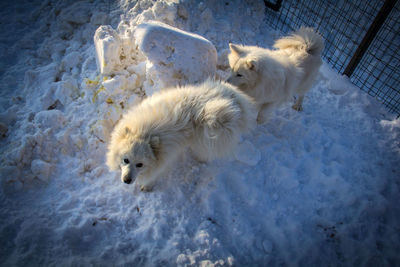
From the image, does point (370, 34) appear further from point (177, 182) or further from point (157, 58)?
point (177, 182)

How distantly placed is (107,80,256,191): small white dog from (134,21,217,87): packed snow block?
1.75 ft

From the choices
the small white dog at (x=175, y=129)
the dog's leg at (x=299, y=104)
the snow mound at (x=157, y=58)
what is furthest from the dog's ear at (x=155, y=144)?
the dog's leg at (x=299, y=104)

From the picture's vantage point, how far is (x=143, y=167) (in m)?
2.39

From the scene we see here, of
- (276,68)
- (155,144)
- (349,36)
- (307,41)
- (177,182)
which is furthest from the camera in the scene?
(349,36)

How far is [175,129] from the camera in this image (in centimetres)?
244

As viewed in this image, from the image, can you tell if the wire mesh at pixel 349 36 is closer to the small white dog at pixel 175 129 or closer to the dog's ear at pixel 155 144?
the small white dog at pixel 175 129

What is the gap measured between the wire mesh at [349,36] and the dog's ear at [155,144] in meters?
4.32

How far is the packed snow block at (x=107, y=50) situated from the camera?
3.18m

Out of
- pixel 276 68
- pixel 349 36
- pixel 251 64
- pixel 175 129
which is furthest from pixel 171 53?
pixel 349 36

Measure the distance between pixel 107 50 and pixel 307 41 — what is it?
124 inches

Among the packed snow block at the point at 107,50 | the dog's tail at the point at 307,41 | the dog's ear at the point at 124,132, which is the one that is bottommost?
the dog's ear at the point at 124,132

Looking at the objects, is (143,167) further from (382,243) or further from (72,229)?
(382,243)

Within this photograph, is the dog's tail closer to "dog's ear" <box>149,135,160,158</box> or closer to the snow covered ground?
the snow covered ground

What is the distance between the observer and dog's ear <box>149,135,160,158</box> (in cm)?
230
